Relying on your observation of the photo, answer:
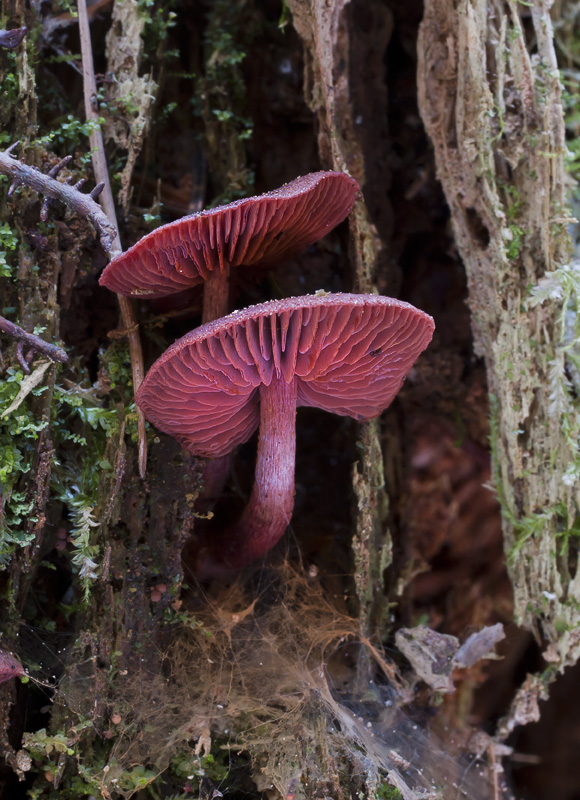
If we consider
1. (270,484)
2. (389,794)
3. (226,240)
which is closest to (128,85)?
(226,240)

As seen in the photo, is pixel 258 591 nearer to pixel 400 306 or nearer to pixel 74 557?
pixel 74 557

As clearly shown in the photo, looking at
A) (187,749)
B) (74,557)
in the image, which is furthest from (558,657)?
(74,557)

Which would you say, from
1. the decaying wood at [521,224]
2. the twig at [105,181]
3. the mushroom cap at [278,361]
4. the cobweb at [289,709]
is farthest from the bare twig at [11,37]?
the cobweb at [289,709]

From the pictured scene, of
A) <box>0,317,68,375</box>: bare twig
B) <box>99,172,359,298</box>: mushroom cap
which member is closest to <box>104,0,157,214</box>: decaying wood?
<box>99,172,359,298</box>: mushroom cap

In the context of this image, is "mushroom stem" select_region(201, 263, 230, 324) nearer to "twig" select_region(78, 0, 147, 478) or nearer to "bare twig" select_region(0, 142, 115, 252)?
"twig" select_region(78, 0, 147, 478)

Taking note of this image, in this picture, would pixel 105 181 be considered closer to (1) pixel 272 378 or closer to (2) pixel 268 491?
(1) pixel 272 378
